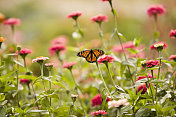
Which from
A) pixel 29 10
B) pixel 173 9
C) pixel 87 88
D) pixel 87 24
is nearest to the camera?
pixel 87 88

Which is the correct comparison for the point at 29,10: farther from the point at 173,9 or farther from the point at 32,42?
the point at 173,9

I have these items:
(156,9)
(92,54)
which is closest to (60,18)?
(156,9)

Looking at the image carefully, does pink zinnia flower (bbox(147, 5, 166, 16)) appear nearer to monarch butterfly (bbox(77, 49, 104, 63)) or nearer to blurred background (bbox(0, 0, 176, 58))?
monarch butterfly (bbox(77, 49, 104, 63))

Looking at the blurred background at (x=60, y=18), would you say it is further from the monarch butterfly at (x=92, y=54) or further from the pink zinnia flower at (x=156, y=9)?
the monarch butterfly at (x=92, y=54)

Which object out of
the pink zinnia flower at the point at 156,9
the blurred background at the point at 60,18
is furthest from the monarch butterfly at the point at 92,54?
the blurred background at the point at 60,18

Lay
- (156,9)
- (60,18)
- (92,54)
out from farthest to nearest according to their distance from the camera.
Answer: (60,18), (156,9), (92,54)

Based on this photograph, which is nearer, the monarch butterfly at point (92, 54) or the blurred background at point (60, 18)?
the monarch butterfly at point (92, 54)

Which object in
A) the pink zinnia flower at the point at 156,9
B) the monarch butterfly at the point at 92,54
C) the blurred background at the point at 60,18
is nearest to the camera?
the monarch butterfly at the point at 92,54

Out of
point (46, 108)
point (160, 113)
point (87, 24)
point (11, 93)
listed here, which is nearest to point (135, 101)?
point (160, 113)

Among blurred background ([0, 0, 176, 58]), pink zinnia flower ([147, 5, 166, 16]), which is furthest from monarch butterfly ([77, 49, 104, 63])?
blurred background ([0, 0, 176, 58])

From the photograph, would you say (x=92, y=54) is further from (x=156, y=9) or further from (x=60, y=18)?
(x=60, y=18)

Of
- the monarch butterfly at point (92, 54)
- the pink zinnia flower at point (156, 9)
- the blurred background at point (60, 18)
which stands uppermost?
the blurred background at point (60, 18)
